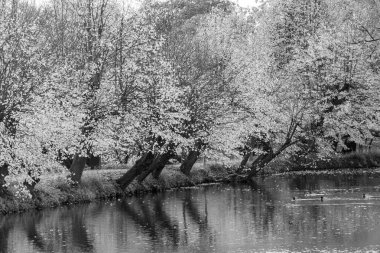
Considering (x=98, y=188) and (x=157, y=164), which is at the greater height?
(x=157, y=164)

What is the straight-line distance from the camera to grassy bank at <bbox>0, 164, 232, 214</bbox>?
1574 inches

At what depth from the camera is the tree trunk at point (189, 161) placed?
55.8 meters

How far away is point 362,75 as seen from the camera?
66.5m

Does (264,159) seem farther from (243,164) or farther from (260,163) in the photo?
(243,164)

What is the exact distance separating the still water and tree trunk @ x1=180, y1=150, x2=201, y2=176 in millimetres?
6240

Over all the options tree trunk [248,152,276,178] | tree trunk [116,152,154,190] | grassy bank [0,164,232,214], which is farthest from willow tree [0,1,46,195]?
tree trunk [248,152,276,178]

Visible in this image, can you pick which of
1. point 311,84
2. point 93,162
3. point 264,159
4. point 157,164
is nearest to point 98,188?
point 157,164

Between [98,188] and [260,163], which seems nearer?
[98,188]

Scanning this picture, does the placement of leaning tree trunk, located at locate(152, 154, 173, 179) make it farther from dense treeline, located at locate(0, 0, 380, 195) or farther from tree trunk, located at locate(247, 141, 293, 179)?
tree trunk, located at locate(247, 141, 293, 179)

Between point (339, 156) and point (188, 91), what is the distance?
1119 inches

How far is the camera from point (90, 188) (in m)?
45.6

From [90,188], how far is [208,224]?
1224 centimetres

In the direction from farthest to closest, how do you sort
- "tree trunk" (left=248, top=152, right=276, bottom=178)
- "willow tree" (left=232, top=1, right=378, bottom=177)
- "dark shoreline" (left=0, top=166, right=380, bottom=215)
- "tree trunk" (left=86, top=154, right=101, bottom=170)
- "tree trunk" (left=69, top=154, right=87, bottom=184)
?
"willow tree" (left=232, top=1, right=378, bottom=177)
"tree trunk" (left=248, top=152, right=276, bottom=178)
"tree trunk" (left=86, top=154, right=101, bottom=170)
"tree trunk" (left=69, top=154, right=87, bottom=184)
"dark shoreline" (left=0, top=166, right=380, bottom=215)

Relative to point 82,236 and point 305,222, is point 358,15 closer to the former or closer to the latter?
point 305,222
